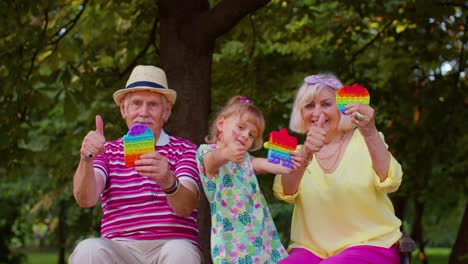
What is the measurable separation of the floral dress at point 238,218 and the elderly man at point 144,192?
13 centimetres

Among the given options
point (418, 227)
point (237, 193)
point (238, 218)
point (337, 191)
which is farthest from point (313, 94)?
point (418, 227)

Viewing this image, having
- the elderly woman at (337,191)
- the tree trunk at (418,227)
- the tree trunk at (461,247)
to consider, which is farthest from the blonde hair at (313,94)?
the tree trunk at (418,227)

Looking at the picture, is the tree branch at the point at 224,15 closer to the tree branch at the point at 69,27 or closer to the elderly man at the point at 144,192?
the elderly man at the point at 144,192

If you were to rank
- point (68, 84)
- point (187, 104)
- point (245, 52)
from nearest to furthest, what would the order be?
point (187, 104), point (68, 84), point (245, 52)

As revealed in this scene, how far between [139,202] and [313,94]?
111 cm

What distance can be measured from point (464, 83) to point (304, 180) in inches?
169

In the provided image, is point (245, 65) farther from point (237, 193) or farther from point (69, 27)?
point (237, 193)

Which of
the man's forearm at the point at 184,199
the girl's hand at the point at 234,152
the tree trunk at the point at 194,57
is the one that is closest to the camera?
the girl's hand at the point at 234,152

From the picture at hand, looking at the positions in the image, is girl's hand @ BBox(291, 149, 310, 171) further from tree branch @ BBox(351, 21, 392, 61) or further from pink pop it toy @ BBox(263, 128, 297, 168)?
tree branch @ BBox(351, 21, 392, 61)

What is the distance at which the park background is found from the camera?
5.37 m

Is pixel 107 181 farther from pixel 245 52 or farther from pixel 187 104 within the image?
pixel 245 52

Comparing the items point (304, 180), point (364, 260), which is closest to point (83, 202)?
point (304, 180)

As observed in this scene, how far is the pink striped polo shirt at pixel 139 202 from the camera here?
154 inches

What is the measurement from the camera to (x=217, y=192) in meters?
3.82
